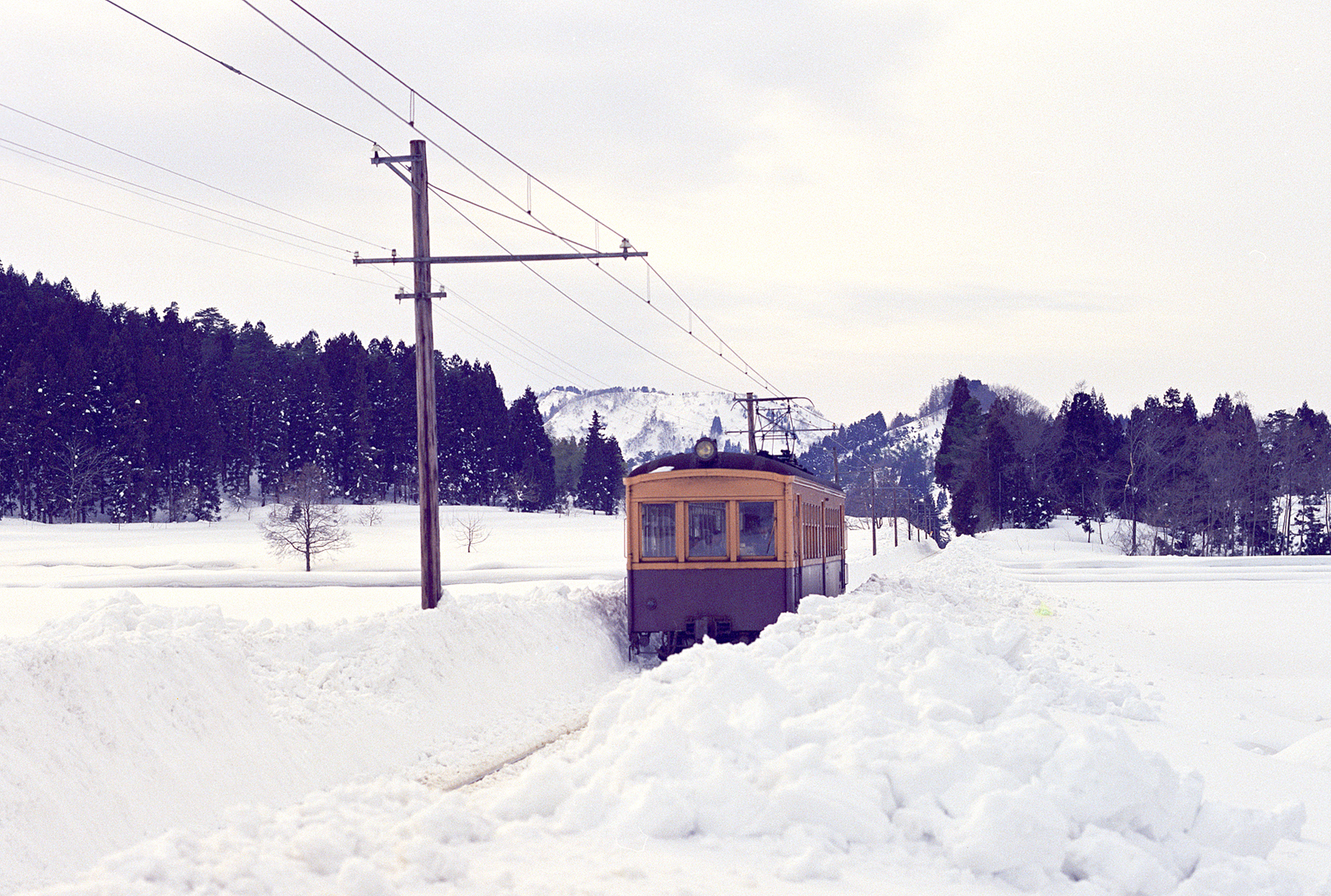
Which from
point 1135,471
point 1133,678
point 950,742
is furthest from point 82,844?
point 1135,471

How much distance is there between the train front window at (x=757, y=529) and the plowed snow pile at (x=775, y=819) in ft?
26.2

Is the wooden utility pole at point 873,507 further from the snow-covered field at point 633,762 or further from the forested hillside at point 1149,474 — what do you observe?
the snow-covered field at point 633,762

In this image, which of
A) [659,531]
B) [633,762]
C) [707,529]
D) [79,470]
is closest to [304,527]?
[79,470]

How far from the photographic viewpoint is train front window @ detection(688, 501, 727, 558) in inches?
577

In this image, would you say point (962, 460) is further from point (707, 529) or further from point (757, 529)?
point (707, 529)

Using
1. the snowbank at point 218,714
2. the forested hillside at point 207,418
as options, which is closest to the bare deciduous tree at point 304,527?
the forested hillside at point 207,418

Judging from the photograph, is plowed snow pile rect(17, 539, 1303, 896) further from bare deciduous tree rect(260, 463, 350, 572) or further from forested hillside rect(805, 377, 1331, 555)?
forested hillside rect(805, 377, 1331, 555)

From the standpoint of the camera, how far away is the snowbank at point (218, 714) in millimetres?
6570

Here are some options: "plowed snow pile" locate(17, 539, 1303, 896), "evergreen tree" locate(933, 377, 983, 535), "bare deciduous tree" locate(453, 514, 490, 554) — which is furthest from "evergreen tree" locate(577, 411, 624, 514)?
"plowed snow pile" locate(17, 539, 1303, 896)

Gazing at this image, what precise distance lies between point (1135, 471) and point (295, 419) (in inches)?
2481

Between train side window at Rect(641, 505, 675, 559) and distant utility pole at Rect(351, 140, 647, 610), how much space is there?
2.94 m

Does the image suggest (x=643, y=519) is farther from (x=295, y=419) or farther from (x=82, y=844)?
(x=295, y=419)

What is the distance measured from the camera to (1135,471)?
76.9 m

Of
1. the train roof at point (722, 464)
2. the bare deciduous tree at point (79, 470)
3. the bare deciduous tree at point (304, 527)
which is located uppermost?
the bare deciduous tree at point (79, 470)
